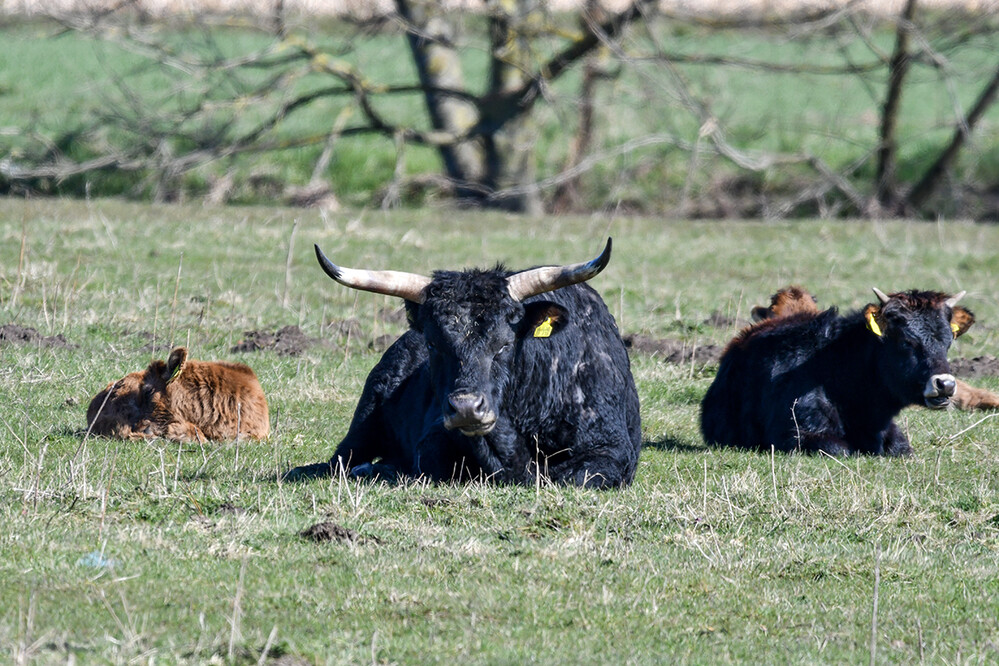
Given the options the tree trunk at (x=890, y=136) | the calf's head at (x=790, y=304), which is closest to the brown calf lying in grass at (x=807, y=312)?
the calf's head at (x=790, y=304)

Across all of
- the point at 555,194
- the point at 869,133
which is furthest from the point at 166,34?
the point at 869,133

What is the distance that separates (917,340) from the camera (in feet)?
35.8

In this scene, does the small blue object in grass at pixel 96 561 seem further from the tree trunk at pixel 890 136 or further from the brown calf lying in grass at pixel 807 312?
the tree trunk at pixel 890 136

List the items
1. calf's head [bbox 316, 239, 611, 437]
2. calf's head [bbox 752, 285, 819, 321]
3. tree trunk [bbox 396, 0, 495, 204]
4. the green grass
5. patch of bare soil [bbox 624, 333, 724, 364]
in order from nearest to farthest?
1. calf's head [bbox 316, 239, 611, 437]
2. calf's head [bbox 752, 285, 819, 321]
3. patch of bare soil [bbox 624, 333, 724, 364]
4. the green grass
5. tree trunk [bbox 396, 0, 495, 204]

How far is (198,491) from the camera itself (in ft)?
26.2

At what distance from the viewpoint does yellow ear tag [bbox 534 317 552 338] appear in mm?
8727

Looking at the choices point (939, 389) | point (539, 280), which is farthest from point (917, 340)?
point (539, 280)

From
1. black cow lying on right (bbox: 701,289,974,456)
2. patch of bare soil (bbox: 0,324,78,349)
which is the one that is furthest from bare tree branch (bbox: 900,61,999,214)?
patch of bare soil (bbox: 0,324,78,349)

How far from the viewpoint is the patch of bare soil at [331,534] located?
7062 mm

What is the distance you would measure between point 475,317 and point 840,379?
14.1 ft

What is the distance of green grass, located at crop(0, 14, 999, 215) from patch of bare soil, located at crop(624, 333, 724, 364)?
24.1ft

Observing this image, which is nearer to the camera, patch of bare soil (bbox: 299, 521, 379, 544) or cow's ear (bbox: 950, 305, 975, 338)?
patch of bare soil (bbox: 299, 521, 379, 544)

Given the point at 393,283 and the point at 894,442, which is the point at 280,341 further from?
the point at 894,442

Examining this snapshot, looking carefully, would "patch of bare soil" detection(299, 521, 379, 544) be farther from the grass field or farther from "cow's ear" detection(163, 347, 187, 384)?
"cow's ear" detection(163, 347, 187, 384)
